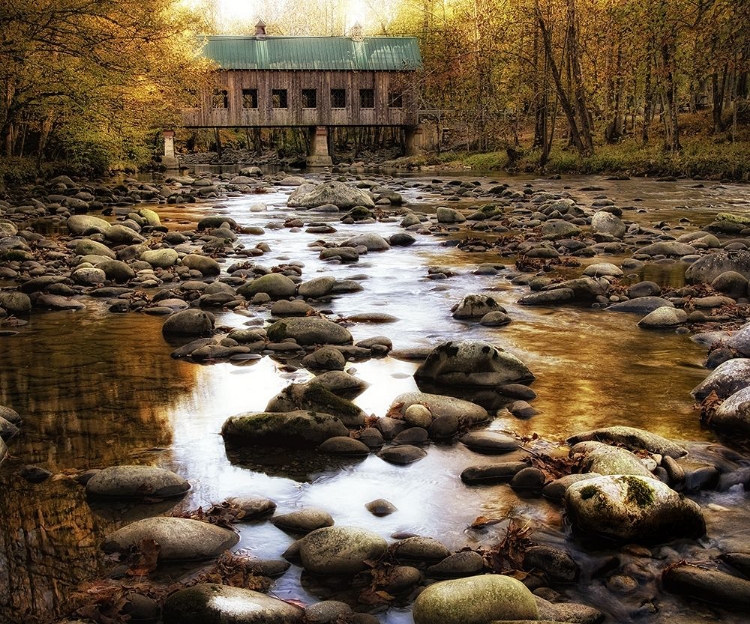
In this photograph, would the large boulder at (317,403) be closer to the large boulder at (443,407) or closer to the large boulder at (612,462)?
the large boulder at (443,407)

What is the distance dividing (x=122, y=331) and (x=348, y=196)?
13893 mm

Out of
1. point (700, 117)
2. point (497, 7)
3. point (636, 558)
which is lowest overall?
point (636, 558)

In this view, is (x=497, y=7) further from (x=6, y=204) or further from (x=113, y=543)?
(x=113, y=543)

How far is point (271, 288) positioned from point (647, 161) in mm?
23714

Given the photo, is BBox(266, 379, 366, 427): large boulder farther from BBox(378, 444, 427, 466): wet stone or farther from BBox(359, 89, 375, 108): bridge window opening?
BBox(359, 89, 375, 108): bridge window opening

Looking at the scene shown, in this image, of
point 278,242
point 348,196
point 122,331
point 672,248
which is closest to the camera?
point 122,331

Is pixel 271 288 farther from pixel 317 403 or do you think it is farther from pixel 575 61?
pixel 575 61

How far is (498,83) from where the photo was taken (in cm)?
4544

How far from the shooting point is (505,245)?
14250mm

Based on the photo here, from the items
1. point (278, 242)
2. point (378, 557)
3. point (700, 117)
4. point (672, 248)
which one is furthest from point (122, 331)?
point (700, 117)

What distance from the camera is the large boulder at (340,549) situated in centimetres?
394

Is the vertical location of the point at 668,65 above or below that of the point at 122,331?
above

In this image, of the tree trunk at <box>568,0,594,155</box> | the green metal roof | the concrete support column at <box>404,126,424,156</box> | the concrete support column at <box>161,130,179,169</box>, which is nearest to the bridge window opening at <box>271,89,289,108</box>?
the green metal roof

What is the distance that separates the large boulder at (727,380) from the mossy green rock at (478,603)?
10.4ft
